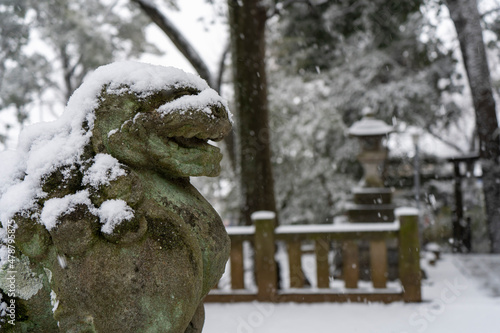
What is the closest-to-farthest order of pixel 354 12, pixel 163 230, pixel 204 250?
pixel 163 230 → pixel 204 250 → pixel 354 12

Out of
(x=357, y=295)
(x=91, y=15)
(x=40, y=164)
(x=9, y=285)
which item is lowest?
(x=357, y=295)

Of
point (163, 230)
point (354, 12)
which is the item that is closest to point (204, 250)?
point (163, 230)

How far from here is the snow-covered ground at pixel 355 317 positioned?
12.5 feet

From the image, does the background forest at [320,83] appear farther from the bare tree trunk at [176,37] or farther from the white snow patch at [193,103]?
the white snow patch at [193,103]

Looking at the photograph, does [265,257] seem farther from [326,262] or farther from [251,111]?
[251,111]

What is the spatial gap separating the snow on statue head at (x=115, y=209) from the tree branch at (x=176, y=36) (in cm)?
633

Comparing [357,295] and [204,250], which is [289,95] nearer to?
[357,295]

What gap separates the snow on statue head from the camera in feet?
5.09

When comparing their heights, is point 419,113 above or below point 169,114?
above

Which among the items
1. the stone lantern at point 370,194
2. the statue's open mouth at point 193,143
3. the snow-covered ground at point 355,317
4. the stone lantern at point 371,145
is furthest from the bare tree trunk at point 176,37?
the statue's open mouth at point 193,143

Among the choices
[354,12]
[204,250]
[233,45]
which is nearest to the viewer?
[204,250]

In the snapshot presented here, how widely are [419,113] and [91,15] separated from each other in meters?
10.9

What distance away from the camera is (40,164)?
5.42 ft

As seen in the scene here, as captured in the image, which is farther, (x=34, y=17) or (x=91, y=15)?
(x=91, y=15)
